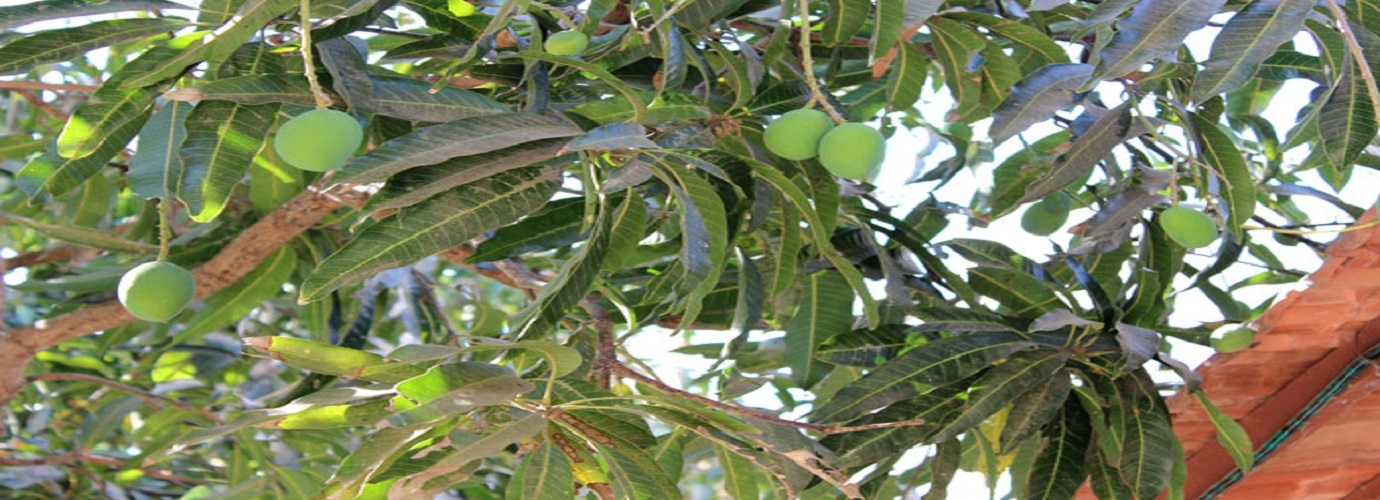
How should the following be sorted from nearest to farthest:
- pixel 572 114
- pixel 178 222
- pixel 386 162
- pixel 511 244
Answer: pixel 386 162, pixel 572 114, pixel 511 244, pixel 178 222

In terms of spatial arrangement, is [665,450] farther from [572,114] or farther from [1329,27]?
[1329,27]

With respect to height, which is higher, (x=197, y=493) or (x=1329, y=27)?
(x=1329, y=27)

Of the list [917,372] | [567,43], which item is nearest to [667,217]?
[917,372]

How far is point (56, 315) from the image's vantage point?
222 centimetres

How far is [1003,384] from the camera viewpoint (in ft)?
6.03

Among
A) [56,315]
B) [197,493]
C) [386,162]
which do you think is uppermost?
[386,162]

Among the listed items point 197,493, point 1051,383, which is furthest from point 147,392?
point 1051,383

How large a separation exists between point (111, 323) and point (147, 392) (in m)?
0.33

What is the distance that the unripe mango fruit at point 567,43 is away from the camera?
5.00ft

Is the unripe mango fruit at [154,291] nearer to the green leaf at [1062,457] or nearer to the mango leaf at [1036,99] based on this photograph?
the mango leaf at [1036,99]

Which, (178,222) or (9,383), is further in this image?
(178,222)

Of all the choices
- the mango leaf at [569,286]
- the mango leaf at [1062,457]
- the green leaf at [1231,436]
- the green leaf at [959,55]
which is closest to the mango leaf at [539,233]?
the mango leaf at [569,286]

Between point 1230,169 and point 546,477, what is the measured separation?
88 centimetres

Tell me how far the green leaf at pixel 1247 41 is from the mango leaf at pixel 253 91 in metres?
0.84
